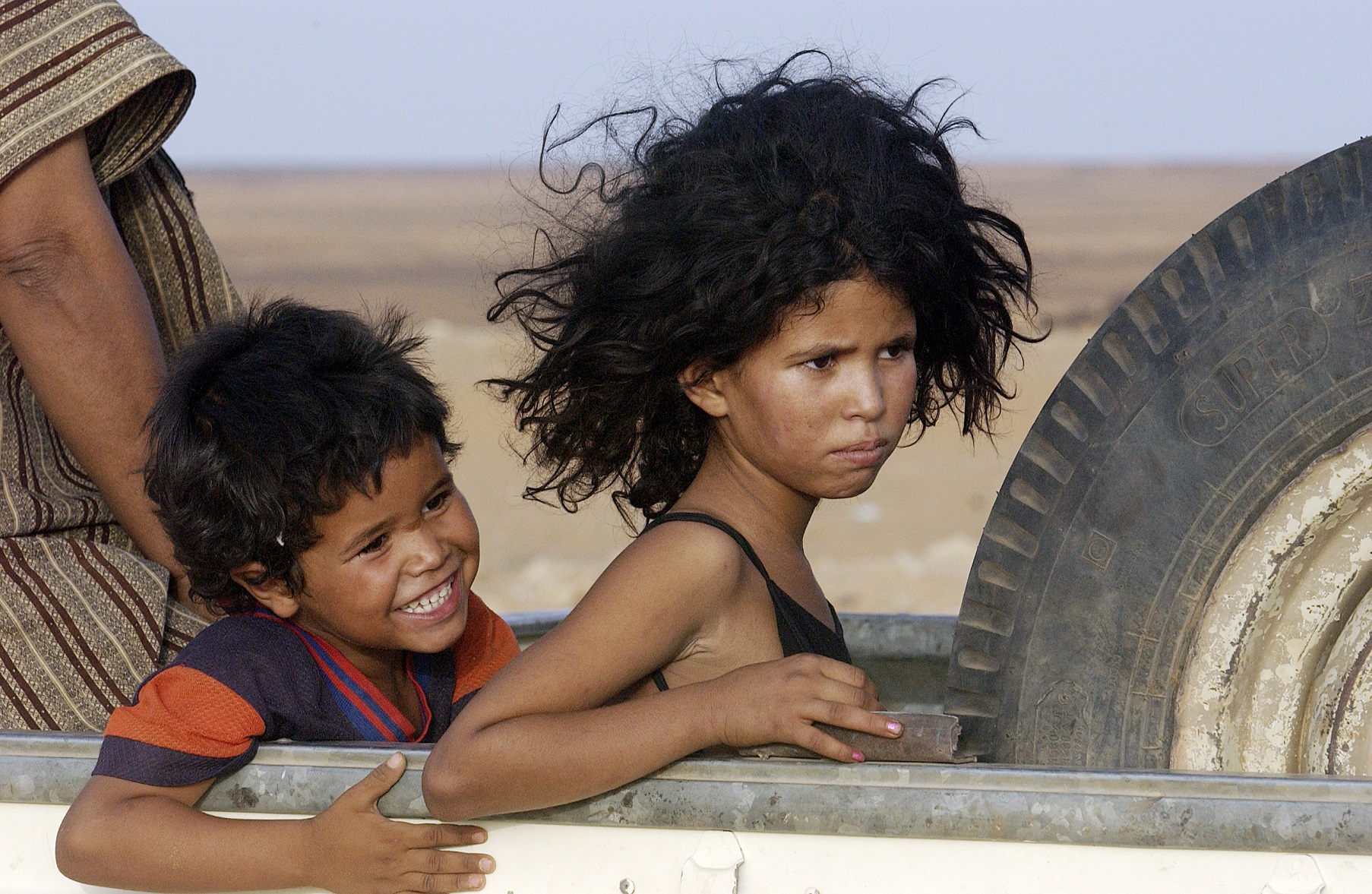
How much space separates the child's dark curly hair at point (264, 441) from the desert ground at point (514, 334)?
10.5 inches

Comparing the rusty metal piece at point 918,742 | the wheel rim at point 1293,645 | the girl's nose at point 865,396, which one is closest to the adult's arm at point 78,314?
the girl's nose at point 865,396

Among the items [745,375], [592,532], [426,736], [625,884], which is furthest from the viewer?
[592,532]

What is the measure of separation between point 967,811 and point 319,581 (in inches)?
39.3

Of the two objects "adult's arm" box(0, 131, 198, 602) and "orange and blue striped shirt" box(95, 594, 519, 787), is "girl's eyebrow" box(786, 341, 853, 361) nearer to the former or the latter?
"orange and blue striped shirt" box(95, 594, 519, 787)

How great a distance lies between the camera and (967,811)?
4.10ft

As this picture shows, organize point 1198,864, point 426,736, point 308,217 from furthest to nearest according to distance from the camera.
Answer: point 308,217
point 426,736
point 1198,864

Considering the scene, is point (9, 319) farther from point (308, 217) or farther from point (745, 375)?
point (308, 217)

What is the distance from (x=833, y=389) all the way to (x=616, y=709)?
518 millimetres

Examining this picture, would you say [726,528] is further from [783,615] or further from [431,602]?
[431,602]

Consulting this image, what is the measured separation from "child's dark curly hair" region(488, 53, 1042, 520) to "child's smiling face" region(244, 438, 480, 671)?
0.67 ft

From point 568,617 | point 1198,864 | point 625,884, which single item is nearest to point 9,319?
point 568,617

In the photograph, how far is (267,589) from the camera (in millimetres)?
1928

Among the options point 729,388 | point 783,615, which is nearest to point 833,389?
point 729,388

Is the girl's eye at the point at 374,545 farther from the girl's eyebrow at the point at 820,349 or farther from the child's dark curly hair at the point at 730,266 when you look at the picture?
the girl's eyebrow at the point at 820,349
